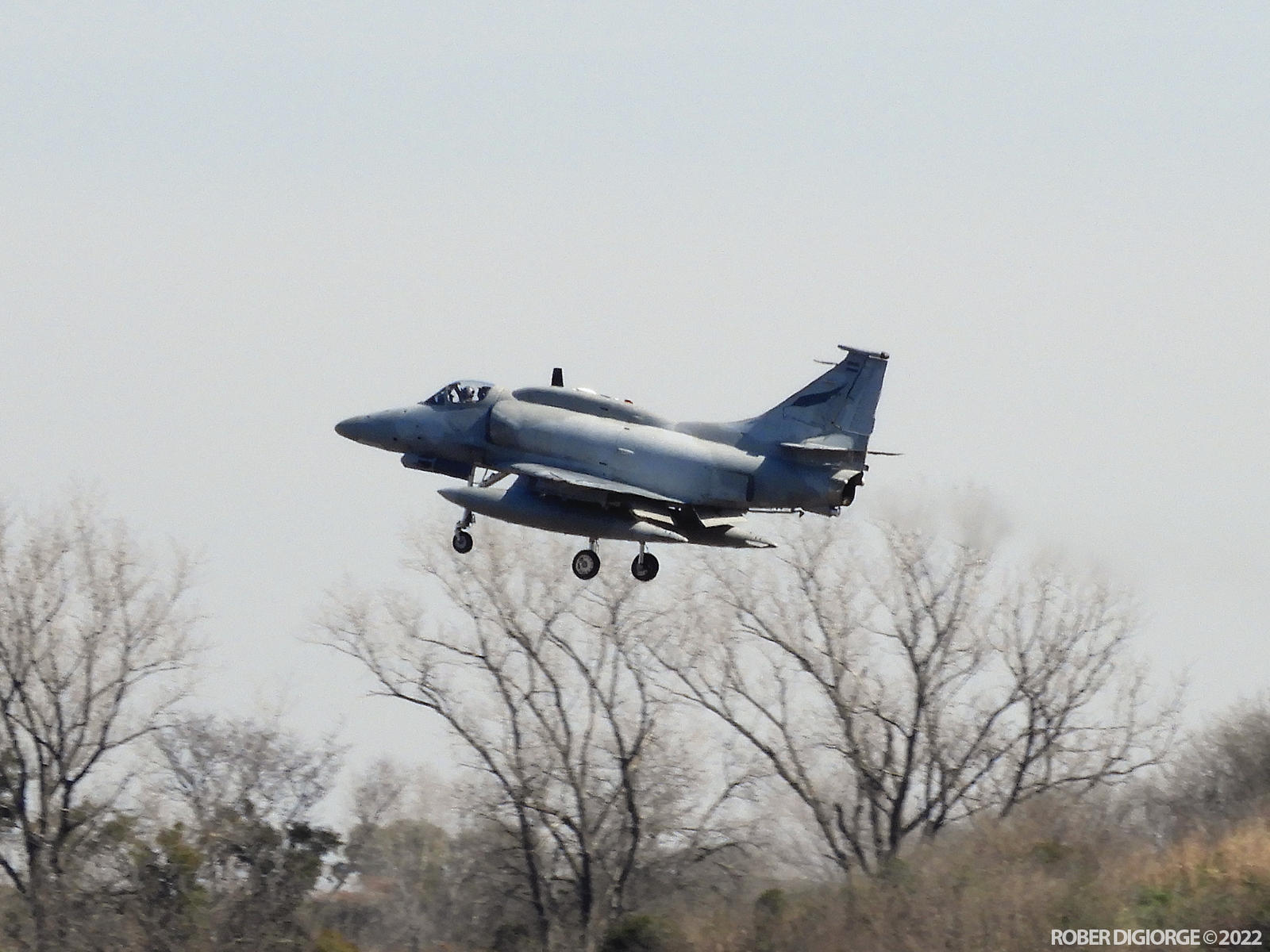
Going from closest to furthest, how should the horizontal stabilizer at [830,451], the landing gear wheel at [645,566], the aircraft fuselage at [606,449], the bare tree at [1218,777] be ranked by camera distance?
the horizontal stabilizer at [830,451]
the aircraft fuselage at [606,449]
the landing gear wheel at [645,566]
the bare tree at [1218,777]

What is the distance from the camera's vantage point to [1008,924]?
37.2 m

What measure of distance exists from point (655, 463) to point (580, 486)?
4.50 ft

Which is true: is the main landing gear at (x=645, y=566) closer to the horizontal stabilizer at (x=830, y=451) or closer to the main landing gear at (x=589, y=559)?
the main landing gear at (x=589, y=559)

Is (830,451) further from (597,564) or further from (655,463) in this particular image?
(597,564)

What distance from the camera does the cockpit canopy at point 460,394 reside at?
37594mm

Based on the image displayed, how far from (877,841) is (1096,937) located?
1925cm

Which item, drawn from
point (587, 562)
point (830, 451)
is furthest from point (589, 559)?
point (830, 451)

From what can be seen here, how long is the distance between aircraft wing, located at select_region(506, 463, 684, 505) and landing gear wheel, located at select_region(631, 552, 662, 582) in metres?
1.93

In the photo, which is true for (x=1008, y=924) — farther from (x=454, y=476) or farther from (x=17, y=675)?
(x=17, y=675)

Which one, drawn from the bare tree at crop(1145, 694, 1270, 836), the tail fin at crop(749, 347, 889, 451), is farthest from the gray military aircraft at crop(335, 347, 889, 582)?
the bare tree at crop(1145, 694, 1270, 836)

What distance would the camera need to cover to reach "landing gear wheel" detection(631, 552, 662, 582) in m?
36.4

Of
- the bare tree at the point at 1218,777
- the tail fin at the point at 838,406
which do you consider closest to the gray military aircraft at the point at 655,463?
the tail fin at the point at 838,406

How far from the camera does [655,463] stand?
115ft

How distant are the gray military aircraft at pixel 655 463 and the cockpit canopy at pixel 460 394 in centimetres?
26
